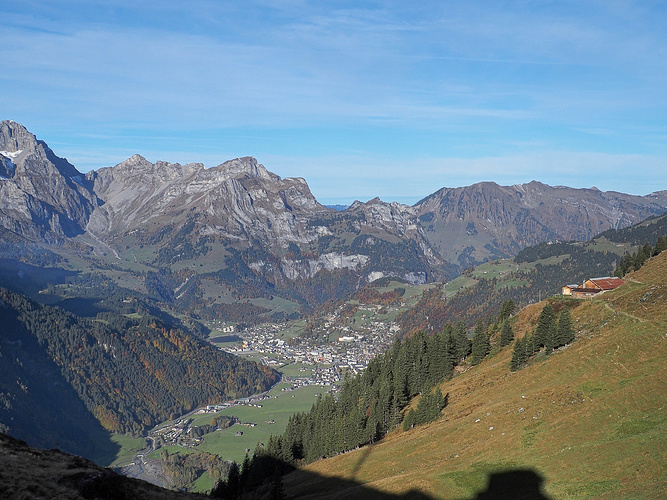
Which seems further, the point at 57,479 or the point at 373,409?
the point at 373,409

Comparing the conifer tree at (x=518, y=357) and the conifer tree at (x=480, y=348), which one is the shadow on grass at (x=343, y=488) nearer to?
the conifer tree at (x=518, y=357)

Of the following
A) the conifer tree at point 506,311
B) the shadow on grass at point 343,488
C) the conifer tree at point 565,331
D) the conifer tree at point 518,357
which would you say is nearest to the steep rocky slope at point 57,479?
the shadow on grass at point 343,488

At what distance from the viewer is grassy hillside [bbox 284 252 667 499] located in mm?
44250

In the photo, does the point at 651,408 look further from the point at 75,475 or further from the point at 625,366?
the point at 75,475

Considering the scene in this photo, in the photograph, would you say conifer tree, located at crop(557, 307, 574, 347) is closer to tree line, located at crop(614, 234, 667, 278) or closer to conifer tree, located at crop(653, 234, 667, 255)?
tree line, located at crop(614, 234, 667, 278)

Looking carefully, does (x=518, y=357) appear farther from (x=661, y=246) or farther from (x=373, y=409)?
(x=661, y=246)

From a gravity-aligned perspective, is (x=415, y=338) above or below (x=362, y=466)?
above

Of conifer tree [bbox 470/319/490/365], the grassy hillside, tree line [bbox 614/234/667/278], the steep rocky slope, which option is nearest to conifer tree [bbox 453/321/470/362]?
conifer tree [bbox 470/319/490/365]

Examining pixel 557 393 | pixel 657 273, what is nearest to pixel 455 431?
pixel 557 393

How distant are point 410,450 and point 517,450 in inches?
745

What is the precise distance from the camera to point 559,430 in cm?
5406

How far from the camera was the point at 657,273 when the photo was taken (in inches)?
3917

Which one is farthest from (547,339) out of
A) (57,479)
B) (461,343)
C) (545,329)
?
(57,479)

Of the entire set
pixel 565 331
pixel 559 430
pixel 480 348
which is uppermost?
pixel 565 331
